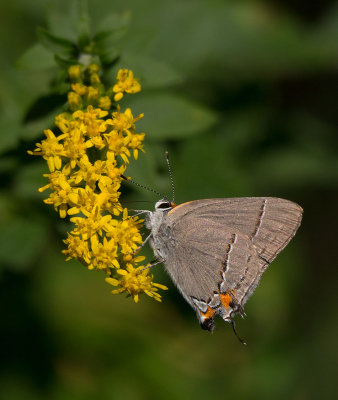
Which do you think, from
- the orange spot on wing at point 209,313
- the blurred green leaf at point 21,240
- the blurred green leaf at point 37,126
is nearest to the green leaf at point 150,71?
the blurred green leaf at point 37,126

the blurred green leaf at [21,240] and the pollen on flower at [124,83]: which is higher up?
the pollen on flower at [124,83]

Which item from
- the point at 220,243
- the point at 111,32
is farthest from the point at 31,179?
the point at 220,243

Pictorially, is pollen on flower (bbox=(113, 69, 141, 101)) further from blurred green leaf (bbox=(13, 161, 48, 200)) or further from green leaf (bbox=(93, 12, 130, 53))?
blurred green leaf (bbox=(13, 161, 48, 200))

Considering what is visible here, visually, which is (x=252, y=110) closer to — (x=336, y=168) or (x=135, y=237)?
(x=336, y=168)

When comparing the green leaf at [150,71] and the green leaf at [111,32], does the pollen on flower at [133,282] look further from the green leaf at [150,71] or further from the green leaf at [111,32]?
the green leaf at [111,32]

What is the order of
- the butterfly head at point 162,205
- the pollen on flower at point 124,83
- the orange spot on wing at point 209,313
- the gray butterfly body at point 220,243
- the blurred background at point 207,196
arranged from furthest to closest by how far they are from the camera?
the blurred background at point 207,196 < the butterfly head at point 162,205 < the gray butterfly body at point 220,243 < the orange spot on wing at point 209,313 < the pollen on flower at point 124,83

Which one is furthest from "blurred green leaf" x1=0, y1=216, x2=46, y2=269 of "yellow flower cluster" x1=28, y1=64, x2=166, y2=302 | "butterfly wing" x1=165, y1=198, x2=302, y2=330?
"butterfly wing" x1=165, y1=198, x2=302, y2=330

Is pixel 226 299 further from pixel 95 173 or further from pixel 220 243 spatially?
pixel 95 173

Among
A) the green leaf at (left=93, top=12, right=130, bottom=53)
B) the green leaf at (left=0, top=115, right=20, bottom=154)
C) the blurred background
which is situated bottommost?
the blurred background
